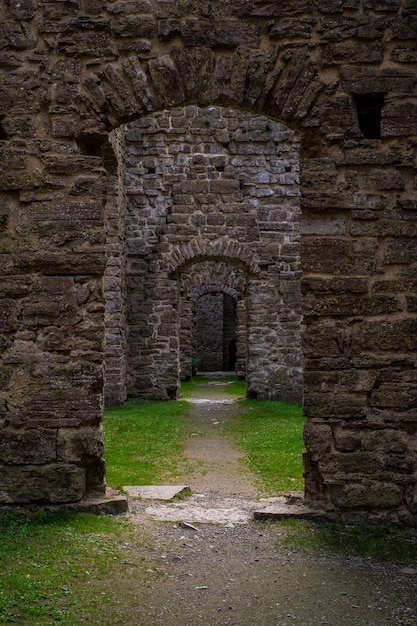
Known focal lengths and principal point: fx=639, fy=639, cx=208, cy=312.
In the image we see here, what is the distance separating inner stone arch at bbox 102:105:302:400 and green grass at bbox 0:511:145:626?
7.98 m

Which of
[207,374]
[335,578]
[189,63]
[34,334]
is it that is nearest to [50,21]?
[189,63]

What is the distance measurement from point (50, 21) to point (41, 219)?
1.47 m

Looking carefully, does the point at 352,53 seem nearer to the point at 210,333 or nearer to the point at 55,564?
the point at 55,564

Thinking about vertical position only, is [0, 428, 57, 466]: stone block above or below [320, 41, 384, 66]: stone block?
below

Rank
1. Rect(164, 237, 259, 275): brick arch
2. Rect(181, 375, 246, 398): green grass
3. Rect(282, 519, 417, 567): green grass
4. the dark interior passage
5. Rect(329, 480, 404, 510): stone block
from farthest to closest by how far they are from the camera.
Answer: the dark interior passage → Rect(181, 375, 246, 398): green grass → Rect(164, 237, 259, 275): brick arch → Rect(329, 480, 404, 510): stone block → Rect(282, 519, 417, 567): green grass

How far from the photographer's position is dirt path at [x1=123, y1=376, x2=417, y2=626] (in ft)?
10.5

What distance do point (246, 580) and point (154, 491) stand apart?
200 cm

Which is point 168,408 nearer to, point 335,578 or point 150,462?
point 150,462

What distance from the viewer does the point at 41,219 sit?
15.5ft

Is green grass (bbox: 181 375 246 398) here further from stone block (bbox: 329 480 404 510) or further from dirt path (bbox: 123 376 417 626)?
stone block (bbox: 329 480 404 510)

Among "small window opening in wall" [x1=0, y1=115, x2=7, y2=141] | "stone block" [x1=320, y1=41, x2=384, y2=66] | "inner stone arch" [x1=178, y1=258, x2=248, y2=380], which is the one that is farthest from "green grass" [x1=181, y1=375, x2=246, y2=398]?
"stone block" [x1=320, y1=41, x2=384, y2=66]

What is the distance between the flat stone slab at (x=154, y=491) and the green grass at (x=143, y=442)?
0.49 feet

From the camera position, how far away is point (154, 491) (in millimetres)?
5551

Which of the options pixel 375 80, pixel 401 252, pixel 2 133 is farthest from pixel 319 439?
pixel 2 133
